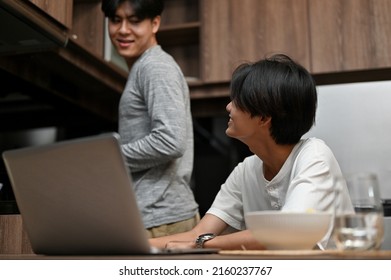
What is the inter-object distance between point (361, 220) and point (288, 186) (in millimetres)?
644

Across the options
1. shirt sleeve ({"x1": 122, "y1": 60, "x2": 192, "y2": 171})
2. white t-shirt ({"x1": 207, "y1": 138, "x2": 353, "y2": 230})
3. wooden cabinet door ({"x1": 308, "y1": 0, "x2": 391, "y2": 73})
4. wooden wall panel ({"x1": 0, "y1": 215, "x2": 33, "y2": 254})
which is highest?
wooden cabinet door ({"x1": 308, "y1": 0, "x2": 391, "y2": 73})

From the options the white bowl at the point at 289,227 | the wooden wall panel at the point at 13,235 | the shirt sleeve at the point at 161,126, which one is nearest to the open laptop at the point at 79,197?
the white bowl at the point at 289,227

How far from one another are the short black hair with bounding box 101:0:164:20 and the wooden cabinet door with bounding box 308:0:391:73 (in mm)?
862

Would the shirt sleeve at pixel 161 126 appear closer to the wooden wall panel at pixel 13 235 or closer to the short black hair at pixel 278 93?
the short black hair at pixel 278 93

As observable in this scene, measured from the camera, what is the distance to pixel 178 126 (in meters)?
1.56

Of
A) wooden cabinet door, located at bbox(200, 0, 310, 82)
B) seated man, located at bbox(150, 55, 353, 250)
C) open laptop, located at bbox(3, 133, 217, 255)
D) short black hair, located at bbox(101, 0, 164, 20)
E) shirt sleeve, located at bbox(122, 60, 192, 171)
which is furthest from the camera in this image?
wooden cabinet door, located at bbox(200, 0, 310, 82)

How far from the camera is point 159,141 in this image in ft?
5.06

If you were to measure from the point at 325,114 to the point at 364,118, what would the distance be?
0.18m

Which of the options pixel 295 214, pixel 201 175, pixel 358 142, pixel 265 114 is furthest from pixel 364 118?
pixel 295 214

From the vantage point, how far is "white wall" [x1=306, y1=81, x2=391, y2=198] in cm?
248

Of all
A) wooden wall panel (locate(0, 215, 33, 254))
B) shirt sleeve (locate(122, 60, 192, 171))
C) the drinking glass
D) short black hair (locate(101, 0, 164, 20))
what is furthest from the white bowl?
short black hair (locate(101, 0, 164, 20))

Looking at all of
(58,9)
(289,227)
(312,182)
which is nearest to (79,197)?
(289,227)

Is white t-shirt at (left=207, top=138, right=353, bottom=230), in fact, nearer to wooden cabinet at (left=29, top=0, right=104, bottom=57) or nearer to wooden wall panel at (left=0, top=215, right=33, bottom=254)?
wooden wall panel at (left=0, top=215, right=33, bottom=254)

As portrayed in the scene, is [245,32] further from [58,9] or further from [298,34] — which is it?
[58,9]
